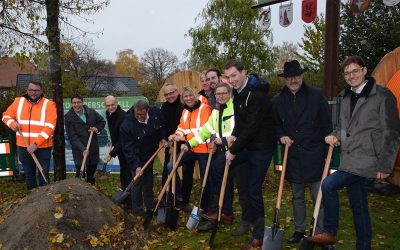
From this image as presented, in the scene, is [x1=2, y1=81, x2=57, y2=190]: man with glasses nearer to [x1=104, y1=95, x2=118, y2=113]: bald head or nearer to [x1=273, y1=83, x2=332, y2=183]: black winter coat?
[x1=104, y1=95, x2=118, y2=113]: bald head

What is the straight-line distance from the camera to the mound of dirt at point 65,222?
4.82 meters

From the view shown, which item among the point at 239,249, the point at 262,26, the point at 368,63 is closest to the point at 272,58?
the point at 368,63

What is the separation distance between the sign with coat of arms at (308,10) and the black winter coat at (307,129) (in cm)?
372

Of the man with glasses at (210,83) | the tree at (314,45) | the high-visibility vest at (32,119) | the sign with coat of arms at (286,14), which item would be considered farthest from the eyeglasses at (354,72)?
the tree at (314,45)

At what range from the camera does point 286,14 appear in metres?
8.14

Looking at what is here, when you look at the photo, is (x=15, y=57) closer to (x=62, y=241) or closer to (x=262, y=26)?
(x=62, y=241)

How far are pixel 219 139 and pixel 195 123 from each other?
2.71 ft

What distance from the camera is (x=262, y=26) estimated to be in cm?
876

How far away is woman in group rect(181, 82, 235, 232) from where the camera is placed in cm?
515

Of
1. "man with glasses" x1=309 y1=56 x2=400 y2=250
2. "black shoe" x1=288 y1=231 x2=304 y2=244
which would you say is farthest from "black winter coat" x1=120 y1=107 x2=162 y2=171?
"man with glasses" x1=309 y1=56 x2=400 y2=250

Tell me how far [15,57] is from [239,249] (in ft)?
17.8

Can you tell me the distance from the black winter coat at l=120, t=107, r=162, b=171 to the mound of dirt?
73cm

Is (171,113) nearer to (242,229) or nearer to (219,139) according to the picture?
(219,139)

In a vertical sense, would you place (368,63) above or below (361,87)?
above
